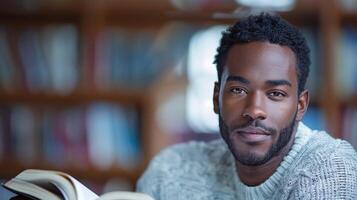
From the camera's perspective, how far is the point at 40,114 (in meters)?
2.72

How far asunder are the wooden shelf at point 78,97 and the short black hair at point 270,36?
4.92ft

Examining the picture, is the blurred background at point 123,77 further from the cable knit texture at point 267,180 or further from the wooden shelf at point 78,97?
the cable knit texture at point 267,180

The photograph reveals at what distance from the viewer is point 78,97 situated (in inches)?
103

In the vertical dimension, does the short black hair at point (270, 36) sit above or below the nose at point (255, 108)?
above

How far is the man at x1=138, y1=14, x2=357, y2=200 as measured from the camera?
3.52 ft

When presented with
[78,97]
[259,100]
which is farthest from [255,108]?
[78,97]

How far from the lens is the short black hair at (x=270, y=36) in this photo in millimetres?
1086

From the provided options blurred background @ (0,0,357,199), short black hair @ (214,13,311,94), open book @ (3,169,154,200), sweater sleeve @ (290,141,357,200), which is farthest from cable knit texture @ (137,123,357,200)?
blurred background @ (0,0,357,199)

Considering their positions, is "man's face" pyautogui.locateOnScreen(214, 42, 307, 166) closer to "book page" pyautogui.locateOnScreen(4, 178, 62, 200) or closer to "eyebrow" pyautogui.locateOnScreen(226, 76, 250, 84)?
"eyebrow" pyautogui.locateOnScreen(226, 76, 250, 84)

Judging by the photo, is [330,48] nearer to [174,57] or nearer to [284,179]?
[174,57]

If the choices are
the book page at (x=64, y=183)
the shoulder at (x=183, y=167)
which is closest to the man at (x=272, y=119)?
the shoulder at (x=183, y=167)

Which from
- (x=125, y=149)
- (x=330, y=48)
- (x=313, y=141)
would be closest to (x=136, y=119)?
(x=125, y=149)

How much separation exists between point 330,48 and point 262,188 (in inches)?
59.5

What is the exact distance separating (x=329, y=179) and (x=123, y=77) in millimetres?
1699
